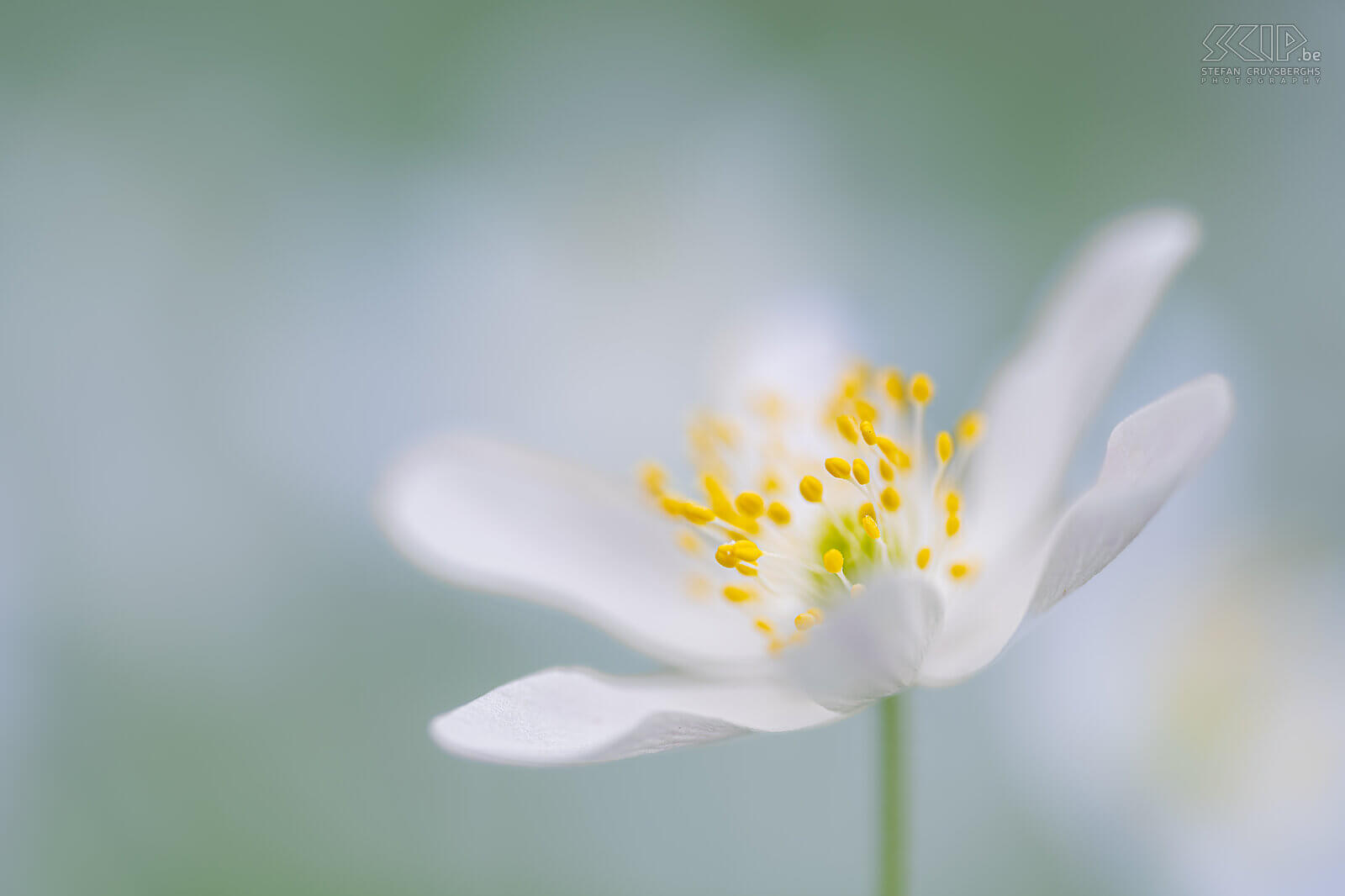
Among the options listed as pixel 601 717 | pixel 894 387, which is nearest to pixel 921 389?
pixel 894 387

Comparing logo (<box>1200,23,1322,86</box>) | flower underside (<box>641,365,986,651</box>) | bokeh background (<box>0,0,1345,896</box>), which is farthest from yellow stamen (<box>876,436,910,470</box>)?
logo (<box>1200,23,1322,86</box>)

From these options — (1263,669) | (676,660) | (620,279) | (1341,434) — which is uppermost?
(620,279)

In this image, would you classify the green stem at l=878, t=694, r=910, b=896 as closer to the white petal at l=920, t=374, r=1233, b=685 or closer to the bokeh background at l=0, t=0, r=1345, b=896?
the white petal at l=920, t=374, r=1233, b=685

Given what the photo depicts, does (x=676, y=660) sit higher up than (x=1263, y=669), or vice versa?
(x=1263, y=669)

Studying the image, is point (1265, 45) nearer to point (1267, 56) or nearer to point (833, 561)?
point (1267, 56)

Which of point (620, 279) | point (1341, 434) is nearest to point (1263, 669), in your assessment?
point (1341, 434)

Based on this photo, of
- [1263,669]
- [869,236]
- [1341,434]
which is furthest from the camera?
[869,236]

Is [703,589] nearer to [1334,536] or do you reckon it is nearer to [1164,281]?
[1164,281]

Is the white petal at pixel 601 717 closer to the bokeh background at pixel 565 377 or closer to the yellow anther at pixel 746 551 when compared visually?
the yellow anther at pixel 746 551
